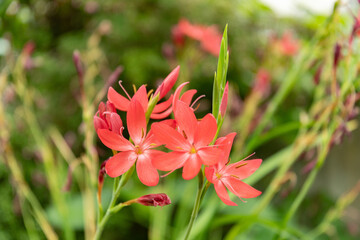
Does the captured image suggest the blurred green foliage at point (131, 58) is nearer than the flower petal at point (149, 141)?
No

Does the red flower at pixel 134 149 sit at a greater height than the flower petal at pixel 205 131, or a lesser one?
lesser

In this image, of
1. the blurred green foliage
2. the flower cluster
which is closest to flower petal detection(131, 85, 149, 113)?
the flower cluster

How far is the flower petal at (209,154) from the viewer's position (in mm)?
236

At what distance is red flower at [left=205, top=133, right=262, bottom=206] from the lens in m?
0.26

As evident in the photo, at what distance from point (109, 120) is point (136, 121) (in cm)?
3

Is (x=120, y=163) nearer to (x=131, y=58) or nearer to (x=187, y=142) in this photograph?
(x=187, y=142)

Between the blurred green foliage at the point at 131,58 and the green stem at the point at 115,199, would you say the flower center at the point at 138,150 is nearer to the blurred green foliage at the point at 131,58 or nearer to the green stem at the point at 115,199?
the green stem at the point at 115,199

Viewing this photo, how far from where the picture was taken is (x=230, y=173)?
0.92 feet

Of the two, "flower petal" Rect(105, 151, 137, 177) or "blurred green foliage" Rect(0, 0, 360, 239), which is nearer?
"flower petal" Rect(105, 151, 137, 177)

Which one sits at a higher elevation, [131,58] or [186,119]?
[186,119]

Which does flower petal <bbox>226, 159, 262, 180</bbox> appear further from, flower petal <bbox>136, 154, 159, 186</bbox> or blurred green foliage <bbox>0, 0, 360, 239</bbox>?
blurred green foliage <bbox>0, 0, 360, 239</bbox>

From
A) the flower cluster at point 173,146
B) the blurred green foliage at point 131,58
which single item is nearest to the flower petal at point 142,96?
the flower cluster at point 173,146

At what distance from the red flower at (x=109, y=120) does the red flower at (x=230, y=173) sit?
0.07m

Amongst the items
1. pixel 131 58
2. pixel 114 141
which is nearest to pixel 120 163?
pixel 114 141
